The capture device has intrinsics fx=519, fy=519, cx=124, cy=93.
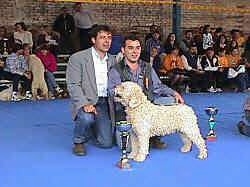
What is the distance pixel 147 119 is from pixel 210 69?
6.30m

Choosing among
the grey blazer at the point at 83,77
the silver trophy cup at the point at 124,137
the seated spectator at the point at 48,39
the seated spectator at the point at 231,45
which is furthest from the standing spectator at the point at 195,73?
the silver trophy cup at the point at 124,137

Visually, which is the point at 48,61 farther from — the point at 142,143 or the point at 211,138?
the point at 142,143

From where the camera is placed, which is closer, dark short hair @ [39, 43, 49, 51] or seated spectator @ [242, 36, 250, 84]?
dark short hair @ [39, 43, 49, 51]

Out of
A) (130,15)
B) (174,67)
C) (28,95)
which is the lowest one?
(28,95)

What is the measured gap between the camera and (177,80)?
980 centimetres

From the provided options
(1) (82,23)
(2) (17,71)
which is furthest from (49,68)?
(1) (82,23)

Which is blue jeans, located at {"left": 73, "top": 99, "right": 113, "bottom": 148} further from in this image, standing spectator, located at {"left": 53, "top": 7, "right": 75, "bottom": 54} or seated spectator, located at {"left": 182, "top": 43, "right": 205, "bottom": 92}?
standing spectator, located at {"left": 53, "top": 7, "right": 75, "bottom": 54}

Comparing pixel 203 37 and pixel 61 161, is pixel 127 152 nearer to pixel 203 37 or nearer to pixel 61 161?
pixel 61 161

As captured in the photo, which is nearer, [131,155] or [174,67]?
[131,155]

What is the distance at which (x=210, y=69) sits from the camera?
10.3 metres

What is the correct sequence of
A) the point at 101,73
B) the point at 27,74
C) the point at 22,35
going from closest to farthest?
the point at 101,73
the point at 27,74
the point at 22,35

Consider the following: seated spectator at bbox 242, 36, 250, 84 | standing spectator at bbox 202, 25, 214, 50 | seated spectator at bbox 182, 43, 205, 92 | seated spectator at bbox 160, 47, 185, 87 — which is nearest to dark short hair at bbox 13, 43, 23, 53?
seated spectator at bbox 160, 47, 185, 87

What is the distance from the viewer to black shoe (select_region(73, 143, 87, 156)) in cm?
452

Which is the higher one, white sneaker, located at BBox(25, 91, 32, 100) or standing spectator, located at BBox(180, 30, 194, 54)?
standing spectator, located at BBox(180, 30, 194, 54)
